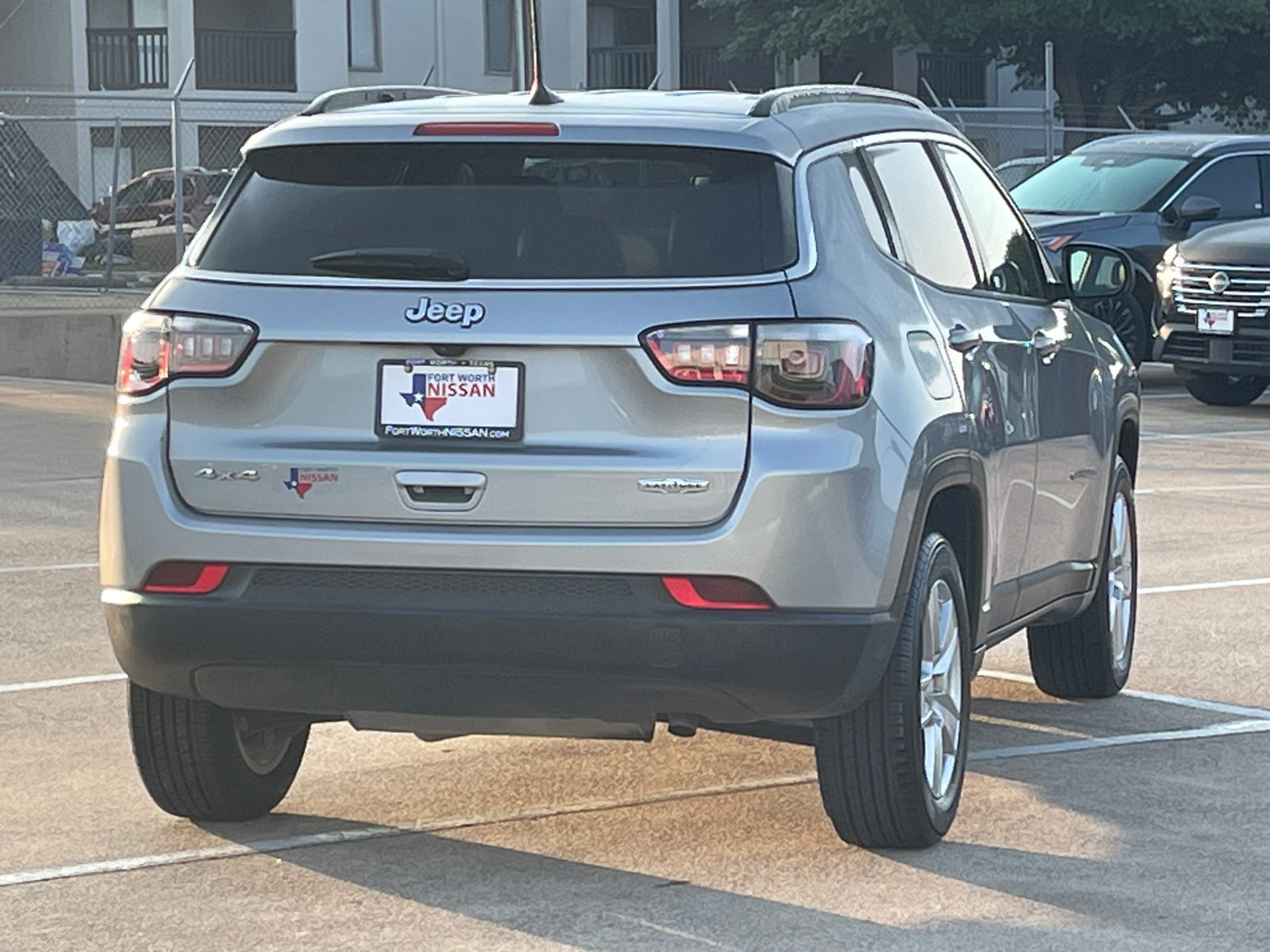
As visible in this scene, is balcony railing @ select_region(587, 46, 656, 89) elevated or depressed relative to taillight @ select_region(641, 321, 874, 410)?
elevated

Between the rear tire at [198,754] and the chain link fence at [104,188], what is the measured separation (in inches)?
538

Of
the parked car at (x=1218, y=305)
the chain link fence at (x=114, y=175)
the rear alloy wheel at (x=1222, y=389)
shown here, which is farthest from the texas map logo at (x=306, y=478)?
the chain link fence at (x=114, y=175)

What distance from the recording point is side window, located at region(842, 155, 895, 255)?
5715 mm

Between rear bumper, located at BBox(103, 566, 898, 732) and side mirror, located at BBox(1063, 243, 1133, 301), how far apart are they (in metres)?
2.45

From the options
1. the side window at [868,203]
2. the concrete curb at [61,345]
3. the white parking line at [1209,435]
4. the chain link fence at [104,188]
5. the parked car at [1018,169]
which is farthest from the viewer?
the chain link fence at [104,188]

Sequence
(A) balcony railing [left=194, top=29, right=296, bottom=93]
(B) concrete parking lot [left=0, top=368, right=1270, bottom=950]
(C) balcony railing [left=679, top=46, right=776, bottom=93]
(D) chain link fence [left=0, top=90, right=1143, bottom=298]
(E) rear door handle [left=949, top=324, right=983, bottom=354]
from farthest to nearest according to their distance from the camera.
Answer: (C) balcony railing [left=679, top=46, right=776, bottom=93] < (A) balcony railing [left=194, top=29, right=296, bottom=93] < (D) chain link fence [left=0, top=90, right=1143, bottom=298] < (E) rear door handle [left=949, top=324, right=983, bottom=354] < (B) concrete parking lot [left=0, top=368, right=1270, bottom=950]

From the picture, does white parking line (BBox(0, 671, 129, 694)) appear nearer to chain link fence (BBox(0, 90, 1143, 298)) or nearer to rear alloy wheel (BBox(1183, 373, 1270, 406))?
rear alloy wheel (BBox(1183, 373, 1270, 406))

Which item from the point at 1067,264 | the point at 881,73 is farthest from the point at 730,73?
the point at 1067,264

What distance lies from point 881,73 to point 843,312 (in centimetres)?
4601

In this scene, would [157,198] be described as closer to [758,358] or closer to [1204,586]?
[1204,586]

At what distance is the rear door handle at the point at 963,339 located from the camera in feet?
19.7

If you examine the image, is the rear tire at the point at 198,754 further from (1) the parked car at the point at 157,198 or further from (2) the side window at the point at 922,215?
(1) the parked car at the point at 157,198

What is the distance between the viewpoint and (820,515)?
5.18m

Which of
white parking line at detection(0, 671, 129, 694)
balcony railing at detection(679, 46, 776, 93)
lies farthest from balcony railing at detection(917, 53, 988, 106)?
white parking line at detection(0, 671, 129, 694)
